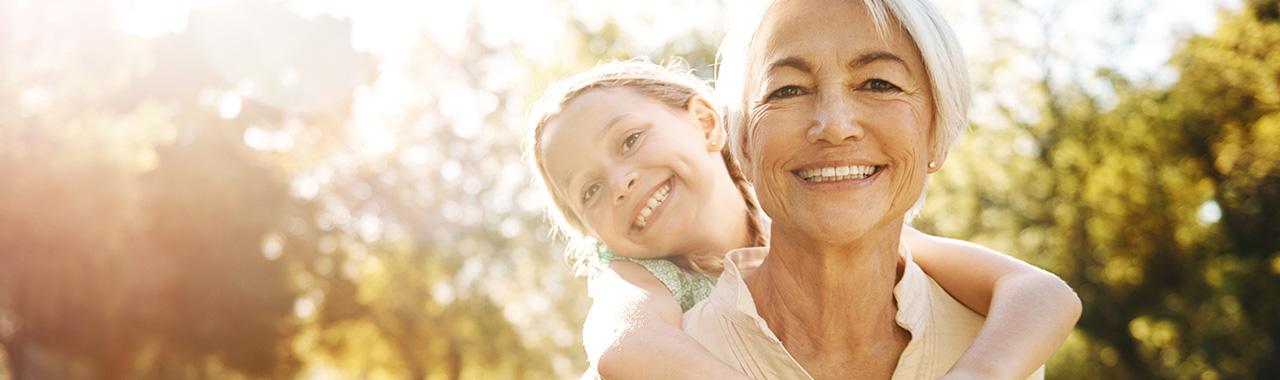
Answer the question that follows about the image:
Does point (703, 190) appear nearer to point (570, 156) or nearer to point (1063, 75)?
point (570, 156)

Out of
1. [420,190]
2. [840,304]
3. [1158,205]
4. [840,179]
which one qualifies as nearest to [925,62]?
[840,179]

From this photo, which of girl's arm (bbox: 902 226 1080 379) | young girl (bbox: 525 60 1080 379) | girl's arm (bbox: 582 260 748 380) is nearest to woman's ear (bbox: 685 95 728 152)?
young girl (bbox: 525 60 1080 379)

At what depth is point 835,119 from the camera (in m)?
1.83

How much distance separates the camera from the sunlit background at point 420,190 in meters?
16.6

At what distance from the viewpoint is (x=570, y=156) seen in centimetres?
276

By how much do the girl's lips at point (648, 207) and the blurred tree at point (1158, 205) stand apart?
15.9m

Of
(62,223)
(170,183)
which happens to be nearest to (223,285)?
(170,183)

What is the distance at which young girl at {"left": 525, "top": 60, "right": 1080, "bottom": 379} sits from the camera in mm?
2035

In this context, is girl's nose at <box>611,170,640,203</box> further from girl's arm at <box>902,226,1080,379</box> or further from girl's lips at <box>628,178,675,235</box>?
girl's arm at <box>902,226,1080,379</box>

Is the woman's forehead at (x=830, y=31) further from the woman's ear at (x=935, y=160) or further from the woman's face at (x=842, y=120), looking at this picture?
the woman's ear at (x=935, y=160)

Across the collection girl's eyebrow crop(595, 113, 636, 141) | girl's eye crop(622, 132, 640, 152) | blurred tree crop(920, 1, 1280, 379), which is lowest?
blurred tree crop(920, 1, 1280, 379)

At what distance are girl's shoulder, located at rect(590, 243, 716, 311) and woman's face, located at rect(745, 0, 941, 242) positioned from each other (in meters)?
0.77

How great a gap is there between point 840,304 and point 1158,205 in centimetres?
1753

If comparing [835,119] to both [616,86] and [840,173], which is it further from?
[616,86]
